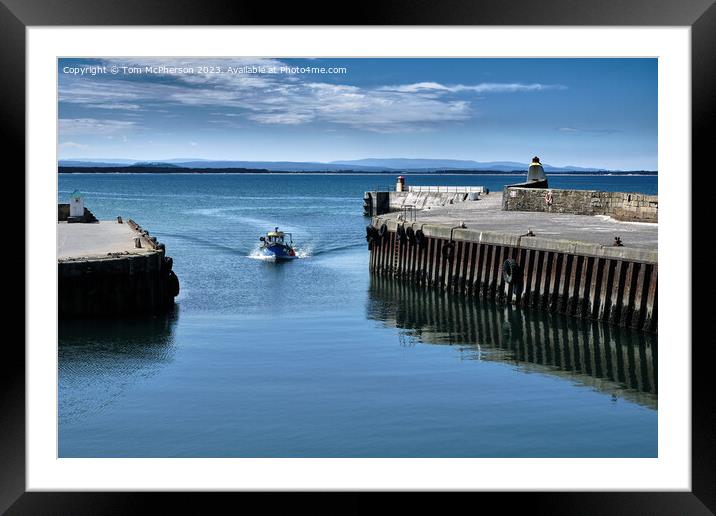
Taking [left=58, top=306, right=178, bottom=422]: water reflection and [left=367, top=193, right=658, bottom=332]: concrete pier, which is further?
[left=367, top=193, right=658, bottom=332]: concrete pier

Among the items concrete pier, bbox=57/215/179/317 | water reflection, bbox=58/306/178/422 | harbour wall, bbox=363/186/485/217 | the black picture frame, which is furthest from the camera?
harbour wall, bbox=363/186/485/217

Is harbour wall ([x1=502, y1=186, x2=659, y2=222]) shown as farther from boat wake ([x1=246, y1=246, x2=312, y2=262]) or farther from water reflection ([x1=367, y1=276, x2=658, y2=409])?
boat wake ([x1=246, y1=246, x2=312, y2=262])

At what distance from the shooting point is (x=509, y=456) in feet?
53.6

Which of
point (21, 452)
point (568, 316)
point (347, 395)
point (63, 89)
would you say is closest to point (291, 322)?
point (568, 316)

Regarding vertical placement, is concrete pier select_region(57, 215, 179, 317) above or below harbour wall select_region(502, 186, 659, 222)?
below

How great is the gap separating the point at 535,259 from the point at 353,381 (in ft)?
35.0

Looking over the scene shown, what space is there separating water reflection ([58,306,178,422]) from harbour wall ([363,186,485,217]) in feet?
127

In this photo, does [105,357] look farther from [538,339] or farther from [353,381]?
[538,339]

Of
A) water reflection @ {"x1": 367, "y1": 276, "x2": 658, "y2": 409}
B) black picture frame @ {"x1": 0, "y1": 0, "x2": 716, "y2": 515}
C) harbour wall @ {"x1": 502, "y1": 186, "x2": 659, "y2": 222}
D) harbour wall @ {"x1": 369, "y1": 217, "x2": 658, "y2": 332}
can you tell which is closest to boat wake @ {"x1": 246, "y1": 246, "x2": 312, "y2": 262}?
harbour wall @ {"x1": 369, "y1": 217, "x2": 658, "y2": 332}

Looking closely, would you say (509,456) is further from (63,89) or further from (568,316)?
(63,89)

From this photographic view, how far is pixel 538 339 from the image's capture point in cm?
2744

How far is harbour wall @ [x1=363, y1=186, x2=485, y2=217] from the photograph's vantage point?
240 feet
